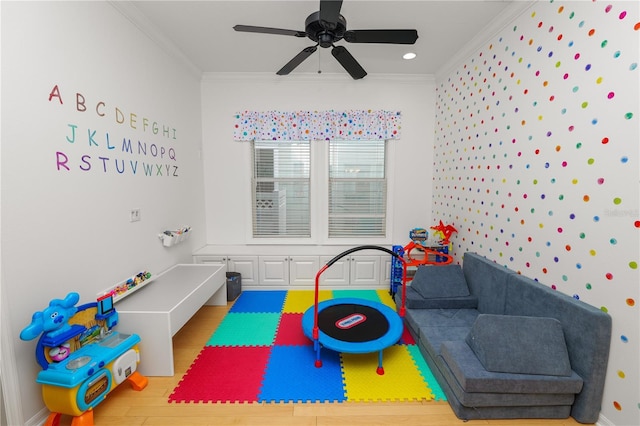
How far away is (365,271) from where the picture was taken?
378 centimetres

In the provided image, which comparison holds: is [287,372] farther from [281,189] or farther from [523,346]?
[281,189]

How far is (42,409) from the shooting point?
1691 mm

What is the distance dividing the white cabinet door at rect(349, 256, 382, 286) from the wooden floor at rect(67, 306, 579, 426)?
6.39 ft

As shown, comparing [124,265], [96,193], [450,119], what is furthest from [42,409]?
[450,119]

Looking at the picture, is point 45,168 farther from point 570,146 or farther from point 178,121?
point 570,146

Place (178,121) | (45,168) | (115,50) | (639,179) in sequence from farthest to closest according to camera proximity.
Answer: (178,121)
(115,50)
(45,168)
(639,179)

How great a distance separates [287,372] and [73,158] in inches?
87.6

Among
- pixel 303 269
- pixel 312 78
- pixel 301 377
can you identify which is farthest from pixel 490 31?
pixel 301 377

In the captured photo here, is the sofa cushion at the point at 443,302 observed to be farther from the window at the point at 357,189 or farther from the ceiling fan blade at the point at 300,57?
the ceiling fan blade at the point at 300,57

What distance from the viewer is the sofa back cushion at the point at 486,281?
235cm

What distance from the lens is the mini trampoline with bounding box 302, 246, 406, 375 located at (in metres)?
2.18

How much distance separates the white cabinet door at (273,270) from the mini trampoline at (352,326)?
3.40 ft

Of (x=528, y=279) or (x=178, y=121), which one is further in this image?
(x=178, y=121)

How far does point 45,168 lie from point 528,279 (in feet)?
11.5
